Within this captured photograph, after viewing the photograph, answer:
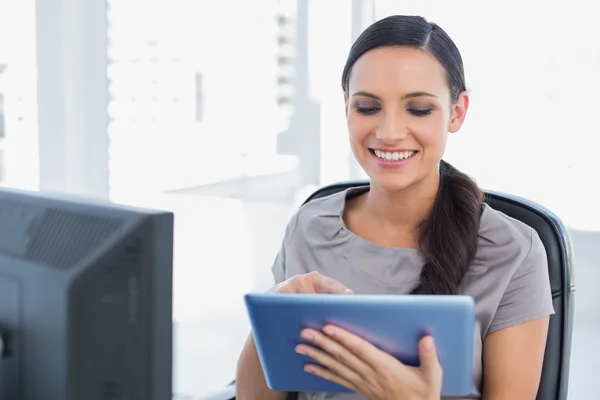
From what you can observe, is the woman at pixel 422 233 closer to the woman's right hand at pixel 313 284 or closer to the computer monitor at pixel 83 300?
the woman's right hand at pixel 313 284

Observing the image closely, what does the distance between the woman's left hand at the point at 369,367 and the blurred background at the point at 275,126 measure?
125 centimetres

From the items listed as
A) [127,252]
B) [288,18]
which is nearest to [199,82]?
[288,18]

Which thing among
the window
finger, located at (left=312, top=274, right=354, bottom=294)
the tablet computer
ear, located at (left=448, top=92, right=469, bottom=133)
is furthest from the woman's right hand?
the window

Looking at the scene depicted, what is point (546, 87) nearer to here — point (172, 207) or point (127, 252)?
point (172, 207)

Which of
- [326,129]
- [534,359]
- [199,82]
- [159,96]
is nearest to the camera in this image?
[534,359]

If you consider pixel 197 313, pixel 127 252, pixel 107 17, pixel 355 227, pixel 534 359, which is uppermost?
pixel 107 17

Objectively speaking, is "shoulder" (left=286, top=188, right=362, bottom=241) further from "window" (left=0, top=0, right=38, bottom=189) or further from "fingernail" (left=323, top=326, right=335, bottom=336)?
"window" (left=0, top=0, right=38, bottom=189)

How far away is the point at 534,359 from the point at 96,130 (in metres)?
1.29

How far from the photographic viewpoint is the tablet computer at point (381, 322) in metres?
0.93

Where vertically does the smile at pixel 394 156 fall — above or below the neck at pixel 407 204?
above

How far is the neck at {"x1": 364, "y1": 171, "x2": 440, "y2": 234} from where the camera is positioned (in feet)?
4.67

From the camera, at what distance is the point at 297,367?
1.09m

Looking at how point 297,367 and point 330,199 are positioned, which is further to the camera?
point 330,199

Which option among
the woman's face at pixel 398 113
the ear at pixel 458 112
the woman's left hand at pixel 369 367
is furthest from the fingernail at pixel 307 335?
the ear at pixel 458 112
